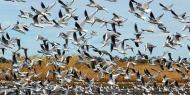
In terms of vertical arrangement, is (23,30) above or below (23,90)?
above

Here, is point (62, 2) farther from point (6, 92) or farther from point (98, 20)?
point (6, 92)

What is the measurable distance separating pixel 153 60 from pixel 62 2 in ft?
28.3

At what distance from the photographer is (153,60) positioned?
38.8 m

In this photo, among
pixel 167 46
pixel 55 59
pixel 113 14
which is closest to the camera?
pixel 113 14

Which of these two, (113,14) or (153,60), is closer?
(113,14)

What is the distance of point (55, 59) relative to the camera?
37938 mm

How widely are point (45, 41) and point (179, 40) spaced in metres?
7.80

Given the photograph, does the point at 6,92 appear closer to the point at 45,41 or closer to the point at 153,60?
the point at 45,41

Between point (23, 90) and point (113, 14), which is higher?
point (113, 14)

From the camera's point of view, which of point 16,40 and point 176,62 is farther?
point 176,62

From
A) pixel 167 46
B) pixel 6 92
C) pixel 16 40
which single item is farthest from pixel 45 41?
pixel 167 46

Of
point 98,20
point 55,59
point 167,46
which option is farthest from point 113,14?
point 55,59

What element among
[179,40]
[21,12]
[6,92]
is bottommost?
[6,92]

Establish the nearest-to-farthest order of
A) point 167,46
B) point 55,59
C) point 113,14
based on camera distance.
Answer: point 113,14 → point 167,46 → point 55,59
